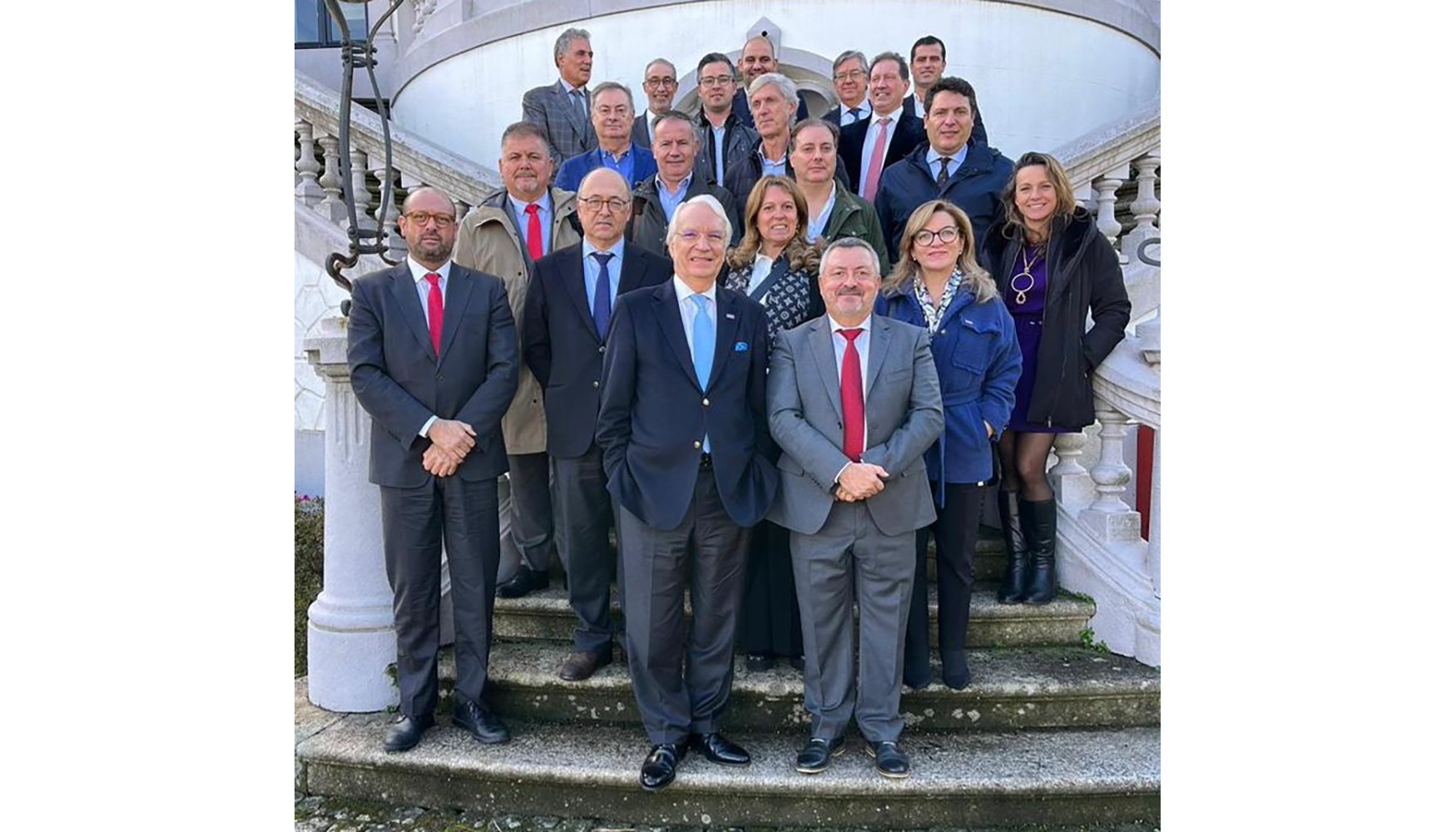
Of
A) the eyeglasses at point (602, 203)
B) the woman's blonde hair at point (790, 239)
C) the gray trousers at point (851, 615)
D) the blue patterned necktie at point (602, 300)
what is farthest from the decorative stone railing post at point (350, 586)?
the gray trousers at point (851, 615)

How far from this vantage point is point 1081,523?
4.03 meters

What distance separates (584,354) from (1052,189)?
6.29 ft

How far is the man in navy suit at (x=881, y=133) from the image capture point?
4477mm

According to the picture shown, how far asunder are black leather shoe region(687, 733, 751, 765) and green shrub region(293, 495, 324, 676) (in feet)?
7.33

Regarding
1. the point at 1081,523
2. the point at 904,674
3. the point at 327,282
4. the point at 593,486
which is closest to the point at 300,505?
the point at 327,282

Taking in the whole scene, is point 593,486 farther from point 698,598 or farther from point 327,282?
point 327,282

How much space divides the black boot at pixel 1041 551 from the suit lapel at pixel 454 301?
236cm

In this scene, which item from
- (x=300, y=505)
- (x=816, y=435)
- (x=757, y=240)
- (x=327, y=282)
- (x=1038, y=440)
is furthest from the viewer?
(x=300, y=505)

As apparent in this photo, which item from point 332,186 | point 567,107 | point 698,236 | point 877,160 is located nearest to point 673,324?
point 698,236

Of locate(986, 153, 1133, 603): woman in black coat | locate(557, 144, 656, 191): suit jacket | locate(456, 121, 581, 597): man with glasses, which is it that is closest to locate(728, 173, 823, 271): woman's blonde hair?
locate(986, 153, 1133, 603): woman in black coat

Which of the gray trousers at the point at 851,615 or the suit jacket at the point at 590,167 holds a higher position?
the suit jacket at the point at 590,167

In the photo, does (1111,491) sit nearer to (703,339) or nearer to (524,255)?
(703,339)

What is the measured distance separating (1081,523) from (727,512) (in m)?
1.73

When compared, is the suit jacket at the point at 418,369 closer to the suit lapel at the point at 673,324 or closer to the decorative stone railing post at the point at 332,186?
the suit lapel at the point at 673,324
